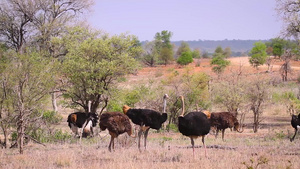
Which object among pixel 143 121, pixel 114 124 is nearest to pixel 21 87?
pixel 114 124

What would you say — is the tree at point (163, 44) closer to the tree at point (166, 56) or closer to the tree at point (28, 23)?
the tree at point (166, 56)

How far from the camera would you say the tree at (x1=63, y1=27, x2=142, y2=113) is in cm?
1864

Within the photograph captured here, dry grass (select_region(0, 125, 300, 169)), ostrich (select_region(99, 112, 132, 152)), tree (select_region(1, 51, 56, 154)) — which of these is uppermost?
tree (select_region(1, 51, 56, 154))

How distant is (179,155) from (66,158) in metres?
3.22

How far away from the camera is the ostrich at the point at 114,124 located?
12680 mm

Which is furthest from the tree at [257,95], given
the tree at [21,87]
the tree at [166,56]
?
the tree at [166,56]

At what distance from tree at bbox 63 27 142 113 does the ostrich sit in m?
5.58

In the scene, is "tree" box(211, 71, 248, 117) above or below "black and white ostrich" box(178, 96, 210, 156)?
below

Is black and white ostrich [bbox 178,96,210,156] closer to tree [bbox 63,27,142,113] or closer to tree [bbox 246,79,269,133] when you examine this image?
tree [bbox 63,27,142,113]

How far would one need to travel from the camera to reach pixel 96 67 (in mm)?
18594

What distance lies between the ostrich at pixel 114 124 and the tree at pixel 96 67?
558cm

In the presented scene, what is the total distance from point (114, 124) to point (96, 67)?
6.38 metres

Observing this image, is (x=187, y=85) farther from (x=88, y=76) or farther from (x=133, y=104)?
(x=88, y=76)

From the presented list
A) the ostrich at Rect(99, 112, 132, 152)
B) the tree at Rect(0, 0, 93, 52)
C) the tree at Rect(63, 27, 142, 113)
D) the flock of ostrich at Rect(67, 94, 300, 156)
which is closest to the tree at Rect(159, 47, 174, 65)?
the tree at Rect(0, 0, 93, 52)
